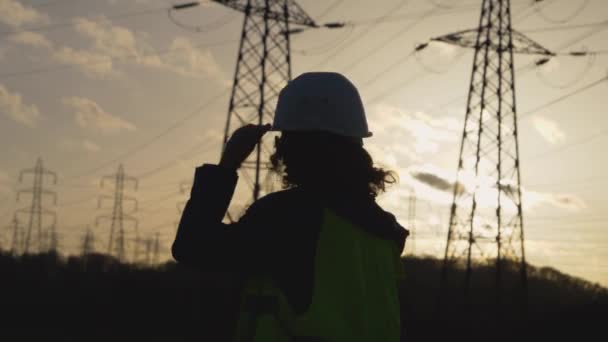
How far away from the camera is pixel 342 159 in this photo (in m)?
2.76

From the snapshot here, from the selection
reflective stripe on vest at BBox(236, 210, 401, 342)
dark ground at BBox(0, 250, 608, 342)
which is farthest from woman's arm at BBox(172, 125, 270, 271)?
dark ground at BBox(0, 250, 608, 342)

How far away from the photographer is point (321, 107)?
2850 millimetres

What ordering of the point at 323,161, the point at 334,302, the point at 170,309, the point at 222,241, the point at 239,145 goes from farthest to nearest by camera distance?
the point at 170,309 → the point at 239,145 → the point at 323,161 → the point at 222,241 → the point at 334,302

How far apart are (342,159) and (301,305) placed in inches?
21.4

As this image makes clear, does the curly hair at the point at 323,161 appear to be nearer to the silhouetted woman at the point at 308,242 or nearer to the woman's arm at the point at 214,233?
the silhouetted woman at the point at 308,242

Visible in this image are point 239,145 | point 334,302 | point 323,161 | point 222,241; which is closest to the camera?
point 334,302

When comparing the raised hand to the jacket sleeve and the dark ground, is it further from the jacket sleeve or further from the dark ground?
the dark ground

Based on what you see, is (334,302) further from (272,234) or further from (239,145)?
(239,145)

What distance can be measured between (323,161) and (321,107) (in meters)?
0.21

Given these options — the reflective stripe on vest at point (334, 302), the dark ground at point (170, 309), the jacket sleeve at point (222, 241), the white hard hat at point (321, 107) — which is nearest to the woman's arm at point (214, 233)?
the jacket sleeve at point (222, 241)

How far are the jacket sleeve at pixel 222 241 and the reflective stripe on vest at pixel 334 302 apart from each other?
8 centimetres

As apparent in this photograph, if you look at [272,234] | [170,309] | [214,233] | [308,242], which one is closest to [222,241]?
[214,233]

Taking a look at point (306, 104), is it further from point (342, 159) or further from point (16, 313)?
point (16, 313)

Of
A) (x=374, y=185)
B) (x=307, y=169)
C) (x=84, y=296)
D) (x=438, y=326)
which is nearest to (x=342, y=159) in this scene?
(x=307, y=169)
